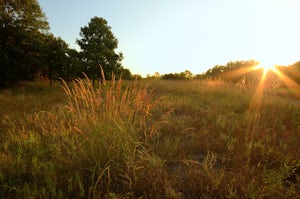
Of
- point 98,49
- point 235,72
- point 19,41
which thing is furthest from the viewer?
point 235,72

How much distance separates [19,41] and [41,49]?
Result: 5.45ft

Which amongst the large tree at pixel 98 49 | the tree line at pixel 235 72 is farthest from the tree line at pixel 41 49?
the tree line at pixel 235 72

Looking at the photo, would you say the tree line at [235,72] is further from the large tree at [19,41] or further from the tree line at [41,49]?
the large tree at [19,41]

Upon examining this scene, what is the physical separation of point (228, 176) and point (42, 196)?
226cm

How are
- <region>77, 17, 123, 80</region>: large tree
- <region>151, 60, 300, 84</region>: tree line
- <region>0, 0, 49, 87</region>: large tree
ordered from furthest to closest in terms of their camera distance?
<region>151, 60, 300, 84</region>: tree line, <region>77, 17, 123, 80</region>: large tree, <region>0, 0, 49, 87</region>: large tree

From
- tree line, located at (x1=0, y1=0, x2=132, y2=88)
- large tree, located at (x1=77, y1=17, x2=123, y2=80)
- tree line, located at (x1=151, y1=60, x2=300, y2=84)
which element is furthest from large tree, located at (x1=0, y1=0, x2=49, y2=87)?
tree line, located at (x1=151, y1=60, x2=300, y2=84)

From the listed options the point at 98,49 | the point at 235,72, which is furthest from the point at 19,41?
the point at 235,72

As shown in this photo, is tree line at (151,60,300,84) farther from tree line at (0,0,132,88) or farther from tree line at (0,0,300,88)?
A: tree line at (0,0,132,88)

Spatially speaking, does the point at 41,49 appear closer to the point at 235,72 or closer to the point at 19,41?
the point at 19,41

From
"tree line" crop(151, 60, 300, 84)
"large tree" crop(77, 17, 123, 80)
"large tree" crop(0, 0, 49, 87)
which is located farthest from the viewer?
"tree line" crop(151, 60, 300, 84)

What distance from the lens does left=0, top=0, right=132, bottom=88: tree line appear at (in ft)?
49.9

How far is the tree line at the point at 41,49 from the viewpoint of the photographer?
49.9 ft

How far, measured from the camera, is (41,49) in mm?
16453

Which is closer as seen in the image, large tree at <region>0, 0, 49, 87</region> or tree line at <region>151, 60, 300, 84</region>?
large tree at <region>0, 0, 49, 87</region>
